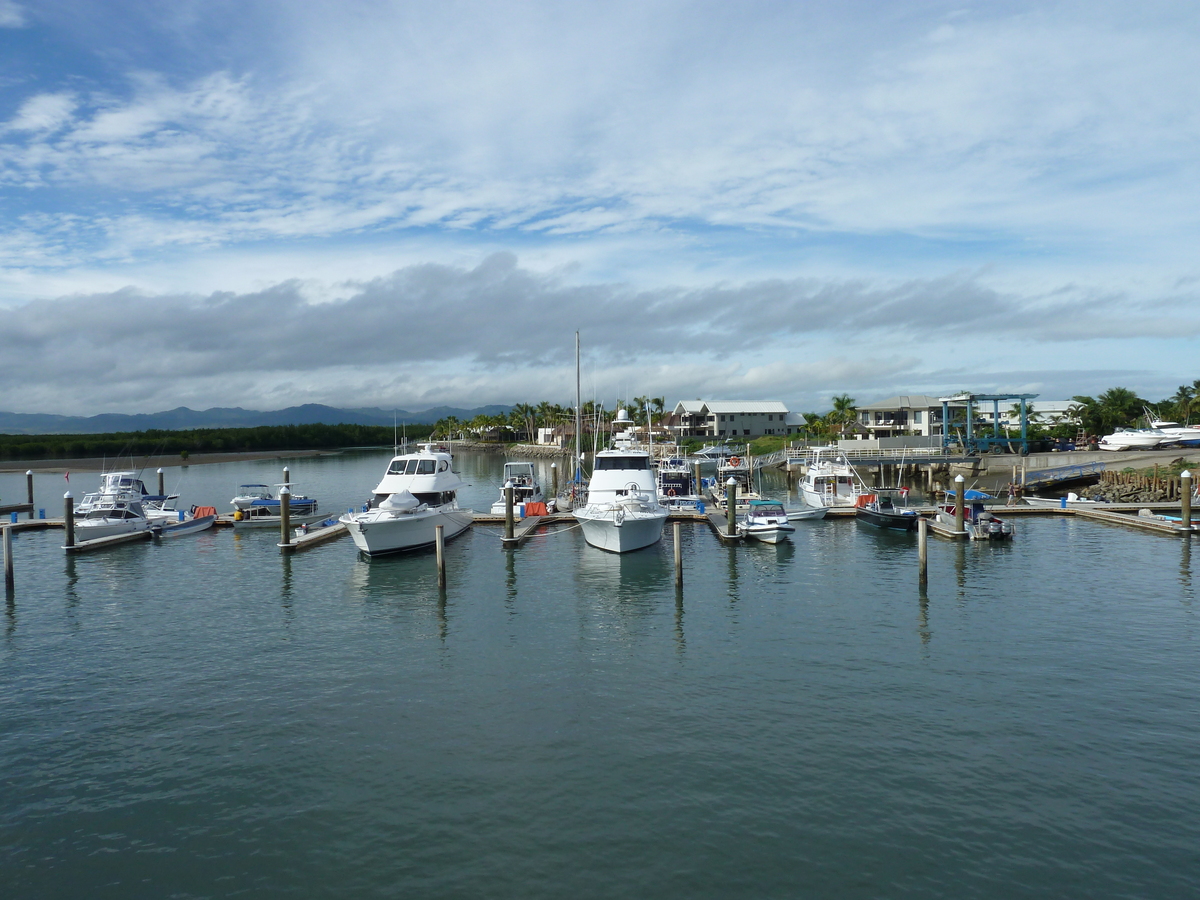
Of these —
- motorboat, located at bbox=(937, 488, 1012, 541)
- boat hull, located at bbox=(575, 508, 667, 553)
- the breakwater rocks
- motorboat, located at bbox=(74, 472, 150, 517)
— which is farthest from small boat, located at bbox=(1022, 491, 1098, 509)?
motorboat, located at bbox=(74, 472, 150, 517)

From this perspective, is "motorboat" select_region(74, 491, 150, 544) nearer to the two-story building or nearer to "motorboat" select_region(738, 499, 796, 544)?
"motorboat" select_region(738, 499, 796, 544)

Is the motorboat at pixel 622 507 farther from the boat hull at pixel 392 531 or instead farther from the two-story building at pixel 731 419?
the two-story building at pixel 731 419

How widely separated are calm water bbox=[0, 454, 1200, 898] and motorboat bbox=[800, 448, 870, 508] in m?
20.8

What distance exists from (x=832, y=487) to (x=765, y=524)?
50.2 ft

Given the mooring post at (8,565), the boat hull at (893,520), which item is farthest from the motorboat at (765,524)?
the mooring post at (8,565)

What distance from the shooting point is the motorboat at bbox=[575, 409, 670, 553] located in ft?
127

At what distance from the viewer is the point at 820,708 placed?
18.8 metres

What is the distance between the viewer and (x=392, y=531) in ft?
127

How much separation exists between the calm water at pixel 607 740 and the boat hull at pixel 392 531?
6.01 m

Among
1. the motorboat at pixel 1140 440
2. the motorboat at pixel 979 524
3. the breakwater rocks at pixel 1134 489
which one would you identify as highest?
the motorboat at pixel 1140 440

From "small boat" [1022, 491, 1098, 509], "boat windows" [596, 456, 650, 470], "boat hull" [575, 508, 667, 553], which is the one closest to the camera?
"boat hull" [575, 508, 667, 553]

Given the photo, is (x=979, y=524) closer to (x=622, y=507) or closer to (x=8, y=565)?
(x=622, y=507)

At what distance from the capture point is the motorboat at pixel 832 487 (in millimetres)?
53594

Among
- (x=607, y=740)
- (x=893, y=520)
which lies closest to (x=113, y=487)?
(x=607, y=740)
